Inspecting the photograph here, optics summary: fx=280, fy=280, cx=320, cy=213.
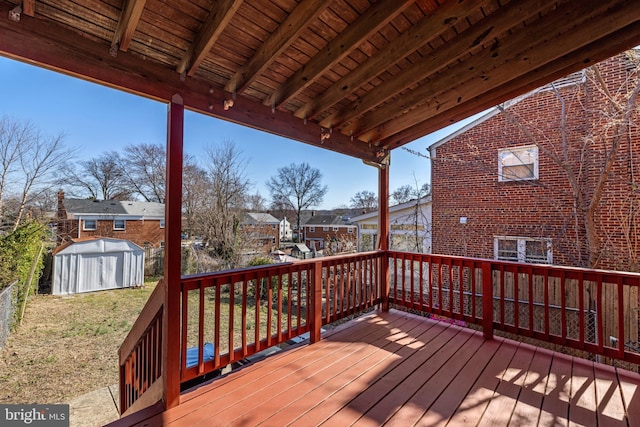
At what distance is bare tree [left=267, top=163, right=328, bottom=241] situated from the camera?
20359mm

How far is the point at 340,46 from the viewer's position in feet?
6.93

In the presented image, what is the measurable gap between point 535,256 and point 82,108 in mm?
14764

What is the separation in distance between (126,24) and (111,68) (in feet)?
1.09

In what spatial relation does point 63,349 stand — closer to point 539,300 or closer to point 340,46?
point 340,46

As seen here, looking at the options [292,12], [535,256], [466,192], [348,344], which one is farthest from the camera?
[466,192]

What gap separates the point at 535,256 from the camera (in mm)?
6250

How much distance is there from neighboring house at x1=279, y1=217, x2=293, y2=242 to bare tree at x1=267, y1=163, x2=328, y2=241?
5.38 ft

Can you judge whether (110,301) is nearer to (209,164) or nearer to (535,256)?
(209,164)

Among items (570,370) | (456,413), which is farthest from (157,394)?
(570,370)

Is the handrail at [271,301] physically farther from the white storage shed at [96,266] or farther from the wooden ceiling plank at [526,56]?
the white storage shed at [96,266]

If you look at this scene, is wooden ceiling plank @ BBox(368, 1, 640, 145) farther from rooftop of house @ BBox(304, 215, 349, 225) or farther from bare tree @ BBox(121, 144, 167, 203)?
rooftop of house @ BBox(304, 215, 349, 225)

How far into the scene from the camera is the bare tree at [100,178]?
12031mm

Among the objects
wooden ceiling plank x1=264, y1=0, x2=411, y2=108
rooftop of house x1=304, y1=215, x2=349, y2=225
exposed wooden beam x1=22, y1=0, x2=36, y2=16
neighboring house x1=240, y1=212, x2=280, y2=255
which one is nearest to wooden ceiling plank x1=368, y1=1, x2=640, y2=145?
wooden ceiling plank x1=264, y1=0, x2=411, y2=108
